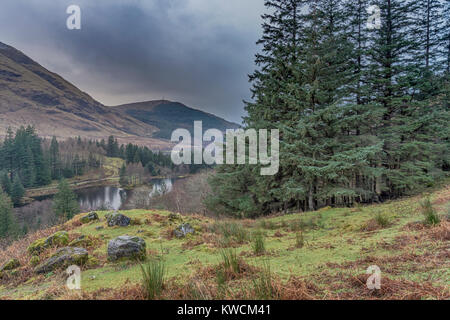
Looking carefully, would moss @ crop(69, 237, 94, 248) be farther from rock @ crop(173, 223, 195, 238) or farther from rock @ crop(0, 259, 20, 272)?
rock @ crop(173, 223, 195, 238)

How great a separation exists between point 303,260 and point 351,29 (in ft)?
54.0

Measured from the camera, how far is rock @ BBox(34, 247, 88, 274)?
4.06 metres

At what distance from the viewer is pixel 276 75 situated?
42.3 ft

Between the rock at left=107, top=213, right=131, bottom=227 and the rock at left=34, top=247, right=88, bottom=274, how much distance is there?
3.43 metres

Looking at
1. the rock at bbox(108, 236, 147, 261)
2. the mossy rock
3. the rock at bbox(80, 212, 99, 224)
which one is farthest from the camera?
the rock at bbox(80, 212, 99, 224)

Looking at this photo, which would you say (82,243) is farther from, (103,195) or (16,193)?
(103,195)

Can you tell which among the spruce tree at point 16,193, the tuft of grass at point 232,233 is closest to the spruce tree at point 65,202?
the spruce tree at point 16,193

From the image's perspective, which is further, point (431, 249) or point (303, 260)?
point (303, 260)

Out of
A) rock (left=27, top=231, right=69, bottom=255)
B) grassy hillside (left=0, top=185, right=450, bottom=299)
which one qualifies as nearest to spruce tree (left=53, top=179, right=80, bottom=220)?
rock (left=27, top=231, right=69, bottom=255)

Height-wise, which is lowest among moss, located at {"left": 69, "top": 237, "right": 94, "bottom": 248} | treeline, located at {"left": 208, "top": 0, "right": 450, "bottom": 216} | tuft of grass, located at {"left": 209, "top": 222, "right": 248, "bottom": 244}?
moss, located at {"left": 69, "top": 237, "right": 94, "bottom": 248}

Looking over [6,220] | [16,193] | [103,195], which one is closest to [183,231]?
[6,220]

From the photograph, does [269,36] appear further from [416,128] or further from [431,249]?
[431,249]

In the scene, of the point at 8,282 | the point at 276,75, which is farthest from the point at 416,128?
the point at 8,282

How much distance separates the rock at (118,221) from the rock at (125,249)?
12.0ft
